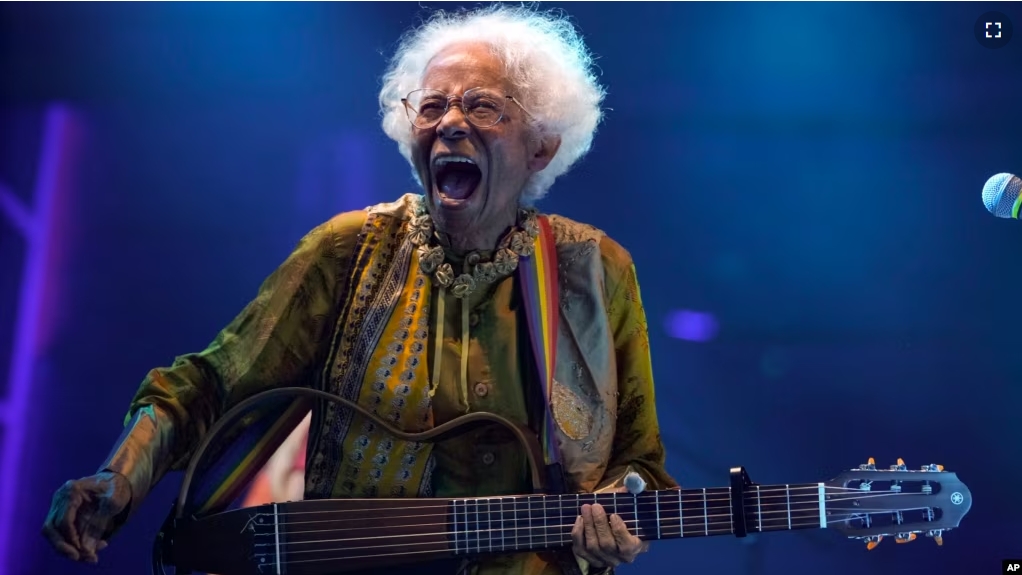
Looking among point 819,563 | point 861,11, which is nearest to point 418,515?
point 819,563

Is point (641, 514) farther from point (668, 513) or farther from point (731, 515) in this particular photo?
point (731, 515)

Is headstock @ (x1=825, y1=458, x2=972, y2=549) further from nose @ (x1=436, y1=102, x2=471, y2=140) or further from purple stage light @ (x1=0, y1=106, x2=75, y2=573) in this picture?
purple stage light @ (x1=0, y1=106, x2=75, y2=573)

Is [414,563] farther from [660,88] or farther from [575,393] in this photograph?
[660,88]

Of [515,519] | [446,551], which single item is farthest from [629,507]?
[446,551]

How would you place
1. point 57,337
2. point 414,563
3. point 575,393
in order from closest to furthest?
point 414,563
point 575,393
point 57,337

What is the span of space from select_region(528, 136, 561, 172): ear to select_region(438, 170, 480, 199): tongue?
7.7 inches

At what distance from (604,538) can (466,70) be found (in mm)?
1088

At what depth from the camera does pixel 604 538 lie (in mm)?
2084

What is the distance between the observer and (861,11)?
3191 mm

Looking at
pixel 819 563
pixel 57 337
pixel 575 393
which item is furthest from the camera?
pixel 819 563

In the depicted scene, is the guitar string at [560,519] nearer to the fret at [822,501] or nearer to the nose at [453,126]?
the fret at [822,501]

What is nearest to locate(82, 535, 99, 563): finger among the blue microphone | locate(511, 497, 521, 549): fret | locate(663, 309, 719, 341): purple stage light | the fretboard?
the fretboard

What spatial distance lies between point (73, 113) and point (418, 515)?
1.71 m

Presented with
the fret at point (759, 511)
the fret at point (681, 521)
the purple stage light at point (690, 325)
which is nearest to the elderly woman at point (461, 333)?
the fret at point (681, 521)
